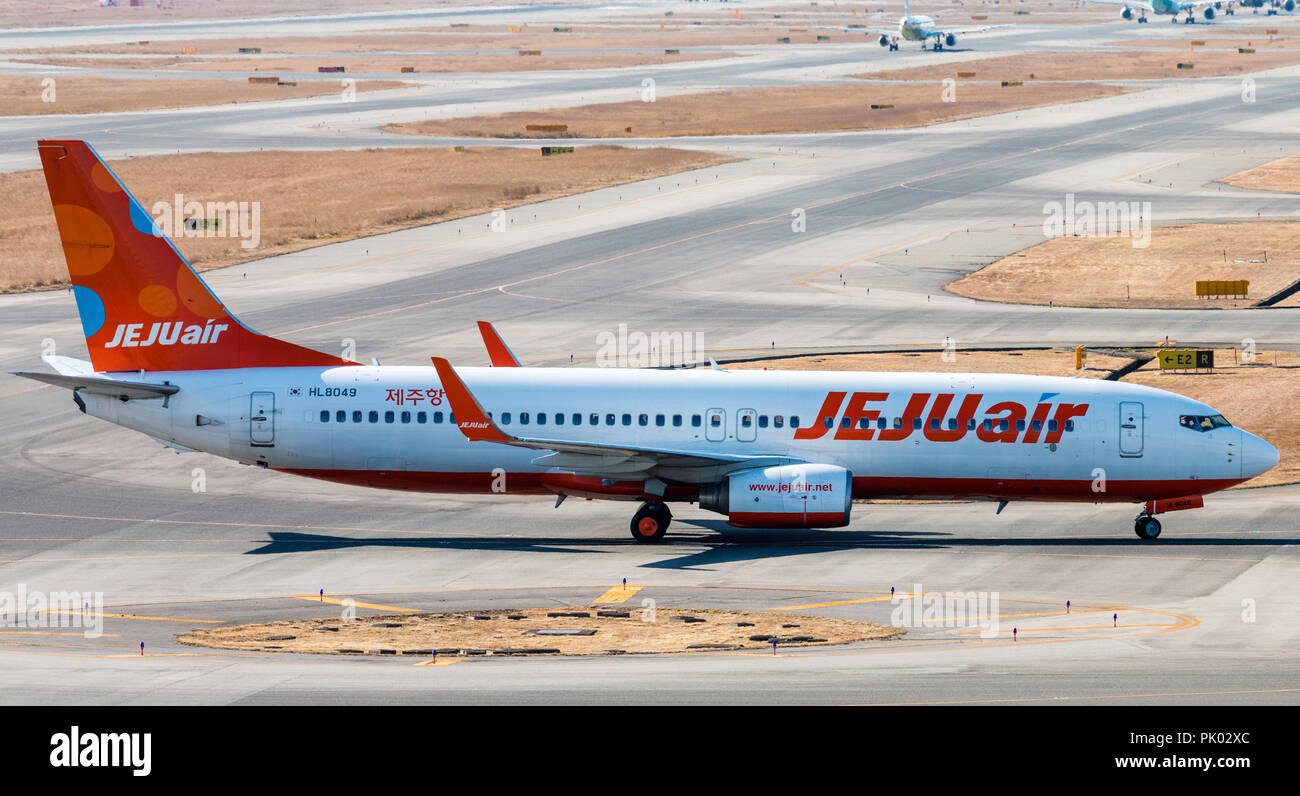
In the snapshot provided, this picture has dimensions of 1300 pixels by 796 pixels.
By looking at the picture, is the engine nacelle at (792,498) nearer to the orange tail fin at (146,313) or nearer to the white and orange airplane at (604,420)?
the white and orange airplane at (604,420)

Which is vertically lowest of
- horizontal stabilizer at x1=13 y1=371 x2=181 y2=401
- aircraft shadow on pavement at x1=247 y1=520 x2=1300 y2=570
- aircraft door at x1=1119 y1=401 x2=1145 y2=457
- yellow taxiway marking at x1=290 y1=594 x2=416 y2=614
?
yellow taxiway marking at x1=290 y1=594 x2=416 y2=614

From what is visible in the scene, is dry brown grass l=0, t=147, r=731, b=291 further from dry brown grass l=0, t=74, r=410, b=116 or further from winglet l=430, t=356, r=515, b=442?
winglet l=430, t=356, r=515, b=442

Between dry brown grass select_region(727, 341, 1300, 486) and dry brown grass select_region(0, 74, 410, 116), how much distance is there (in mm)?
117200

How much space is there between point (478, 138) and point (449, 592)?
10969 centimetres

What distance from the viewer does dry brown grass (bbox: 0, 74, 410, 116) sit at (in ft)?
556

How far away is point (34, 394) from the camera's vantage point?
63.9 metres

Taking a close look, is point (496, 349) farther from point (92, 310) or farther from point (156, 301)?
point (92, 310)

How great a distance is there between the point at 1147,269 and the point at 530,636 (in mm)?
63593

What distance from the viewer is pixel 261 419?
46.1 m

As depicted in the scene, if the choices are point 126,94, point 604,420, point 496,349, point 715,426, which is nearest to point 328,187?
point 496,349

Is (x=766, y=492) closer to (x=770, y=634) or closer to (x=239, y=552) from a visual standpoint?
(x=770, y=634)

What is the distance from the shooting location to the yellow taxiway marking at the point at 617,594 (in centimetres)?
3916

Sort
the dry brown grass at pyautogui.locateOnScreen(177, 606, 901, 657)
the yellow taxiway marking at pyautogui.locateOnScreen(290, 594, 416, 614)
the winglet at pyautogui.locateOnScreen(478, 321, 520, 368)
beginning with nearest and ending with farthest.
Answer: the dry brown grass at pyautogui.locateOnScreen(177, 606, 901, 657) < the yellow taxiway marking at pyautogui.locateOnScreen(290, 594, 416, 614) < the winglet at pyautogui.locateOnScreen(478, 321, 520, 368)

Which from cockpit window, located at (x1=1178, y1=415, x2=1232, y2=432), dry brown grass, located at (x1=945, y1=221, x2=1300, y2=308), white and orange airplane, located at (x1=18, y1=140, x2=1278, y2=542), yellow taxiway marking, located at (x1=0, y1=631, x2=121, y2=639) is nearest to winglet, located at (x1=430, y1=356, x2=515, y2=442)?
white and orange airplane, located at (x1=18, y1=140, x2=1278, y2=542)
